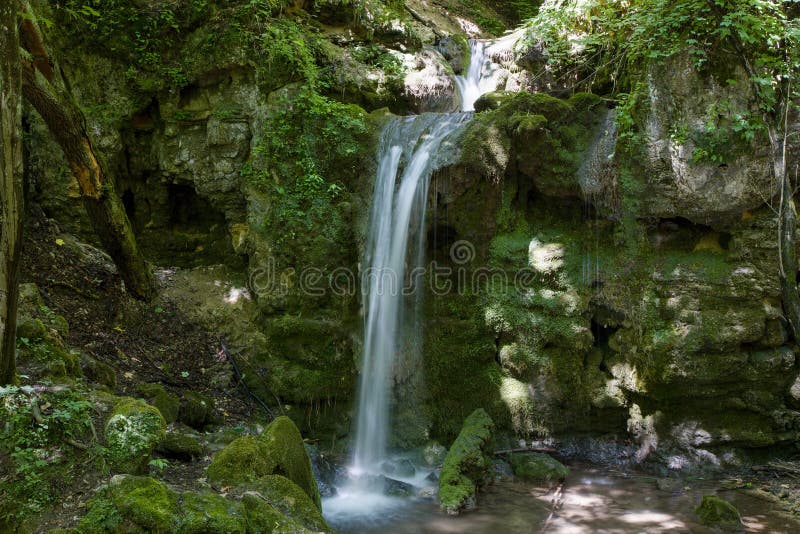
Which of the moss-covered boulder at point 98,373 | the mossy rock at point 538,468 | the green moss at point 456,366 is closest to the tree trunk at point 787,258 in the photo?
the mossy rock at point 538,468

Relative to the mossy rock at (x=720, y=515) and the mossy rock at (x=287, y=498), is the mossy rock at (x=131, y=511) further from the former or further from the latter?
the mossy rock at (x=720, y=515)

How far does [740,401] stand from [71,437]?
22.6 ft

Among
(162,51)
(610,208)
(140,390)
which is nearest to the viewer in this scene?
(140,390)

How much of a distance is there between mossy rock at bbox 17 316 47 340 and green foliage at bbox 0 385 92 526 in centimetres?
92

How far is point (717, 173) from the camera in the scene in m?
6.16

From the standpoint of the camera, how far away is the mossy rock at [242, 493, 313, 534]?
3601 mm

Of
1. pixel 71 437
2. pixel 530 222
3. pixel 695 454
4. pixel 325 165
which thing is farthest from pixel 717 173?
pixel 71 437

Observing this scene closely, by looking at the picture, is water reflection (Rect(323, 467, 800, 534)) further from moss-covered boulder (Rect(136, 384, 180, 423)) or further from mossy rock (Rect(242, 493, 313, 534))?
moss-covered boulder (Rect(136, 384, 180, 423))

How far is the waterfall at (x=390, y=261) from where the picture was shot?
719 centimetres

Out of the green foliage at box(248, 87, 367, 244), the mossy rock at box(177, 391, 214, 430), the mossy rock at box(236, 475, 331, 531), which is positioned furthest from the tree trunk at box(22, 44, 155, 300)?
the mossy rock at box(236, 475, 331, 531)

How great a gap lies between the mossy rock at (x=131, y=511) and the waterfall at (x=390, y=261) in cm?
404

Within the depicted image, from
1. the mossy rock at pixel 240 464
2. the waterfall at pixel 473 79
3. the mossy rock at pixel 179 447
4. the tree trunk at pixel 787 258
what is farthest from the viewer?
the waterfall at pixel 473 79

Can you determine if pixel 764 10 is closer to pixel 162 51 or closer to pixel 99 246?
pixel 162 51

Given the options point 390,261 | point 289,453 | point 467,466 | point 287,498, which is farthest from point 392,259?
point 287,498
